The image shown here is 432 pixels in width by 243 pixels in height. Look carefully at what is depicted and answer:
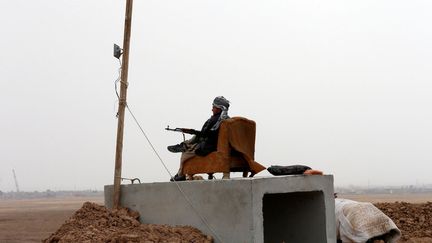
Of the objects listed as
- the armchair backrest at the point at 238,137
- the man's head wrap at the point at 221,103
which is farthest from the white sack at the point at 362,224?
the man's head wrap at the point at 221,103

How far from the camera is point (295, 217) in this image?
7117 millimetres

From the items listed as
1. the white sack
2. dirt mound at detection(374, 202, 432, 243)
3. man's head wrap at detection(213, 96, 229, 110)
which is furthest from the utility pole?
dirt mound at detection(374, 202, 432, 243)

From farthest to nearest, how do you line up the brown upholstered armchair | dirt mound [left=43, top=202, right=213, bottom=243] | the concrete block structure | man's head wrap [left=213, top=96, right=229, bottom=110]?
man's head wrap [left=213, top=96, right=229, bottom=110], the brown upholstered armchair, dirt mound [left=43, top=202, right=213, bottom=243], the concrete block structure

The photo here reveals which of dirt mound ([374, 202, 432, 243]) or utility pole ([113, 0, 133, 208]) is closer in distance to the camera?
utility pole ([113, 0, 133, 208])

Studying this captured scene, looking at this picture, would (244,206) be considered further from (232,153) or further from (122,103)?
(122,103)

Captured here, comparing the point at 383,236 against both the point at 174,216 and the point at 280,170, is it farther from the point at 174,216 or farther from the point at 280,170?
the point at 174,216

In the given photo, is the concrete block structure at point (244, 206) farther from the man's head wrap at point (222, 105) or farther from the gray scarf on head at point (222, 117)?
the man's head wrap at point (222, 105)

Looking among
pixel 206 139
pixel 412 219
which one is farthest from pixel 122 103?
pixel 412 219

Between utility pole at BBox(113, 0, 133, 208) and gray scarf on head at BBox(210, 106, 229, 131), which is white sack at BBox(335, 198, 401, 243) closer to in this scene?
gray scarf on head at BBox(210, 106, 229, 131)

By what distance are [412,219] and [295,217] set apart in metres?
4.32

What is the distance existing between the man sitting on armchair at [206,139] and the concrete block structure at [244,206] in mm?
468

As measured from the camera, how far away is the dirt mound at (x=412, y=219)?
9359 millimetres

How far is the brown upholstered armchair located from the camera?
7008 mm

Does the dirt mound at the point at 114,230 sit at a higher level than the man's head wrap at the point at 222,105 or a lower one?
lower
